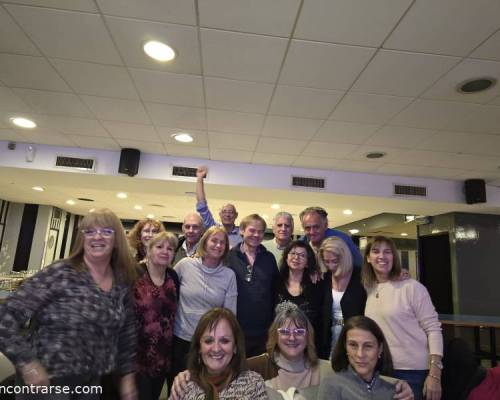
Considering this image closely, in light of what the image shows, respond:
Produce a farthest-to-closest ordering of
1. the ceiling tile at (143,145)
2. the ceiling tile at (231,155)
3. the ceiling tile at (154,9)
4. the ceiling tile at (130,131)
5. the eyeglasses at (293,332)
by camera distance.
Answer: the ceiling tile at (231,155) < the ceiling tile at (143,145) < the ceiling tile at (130,131) < the ceiling tile at (154,9) < the eyeglasses at (293,332)

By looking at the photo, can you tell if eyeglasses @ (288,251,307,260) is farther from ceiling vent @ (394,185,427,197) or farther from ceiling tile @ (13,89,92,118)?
ceiling vent @ (394,185,427,197)

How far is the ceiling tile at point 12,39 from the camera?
230 cm

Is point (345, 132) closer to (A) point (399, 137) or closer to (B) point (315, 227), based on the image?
(A) point (399, 137)

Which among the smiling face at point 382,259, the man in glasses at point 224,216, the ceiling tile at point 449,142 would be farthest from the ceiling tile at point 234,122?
the ceiling tile at point 449,142

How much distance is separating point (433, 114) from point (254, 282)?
8.20 feet

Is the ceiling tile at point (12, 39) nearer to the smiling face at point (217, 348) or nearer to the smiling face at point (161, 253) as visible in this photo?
the smiling face at point (161, 253)

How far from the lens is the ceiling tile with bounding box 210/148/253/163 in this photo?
15.4 feet

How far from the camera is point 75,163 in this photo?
4.92 metres

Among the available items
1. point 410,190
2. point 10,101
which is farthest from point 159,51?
point 410,190

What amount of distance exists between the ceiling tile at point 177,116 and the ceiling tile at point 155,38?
2.36 ft

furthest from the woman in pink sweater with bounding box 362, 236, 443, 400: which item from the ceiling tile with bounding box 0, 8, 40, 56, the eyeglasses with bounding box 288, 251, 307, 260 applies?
the ceiling tile with bounding box 0, 8, 40, 56

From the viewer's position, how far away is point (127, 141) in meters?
4.54

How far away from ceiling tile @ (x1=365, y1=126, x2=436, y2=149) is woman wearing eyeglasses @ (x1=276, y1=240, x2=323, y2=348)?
2088 millimetres

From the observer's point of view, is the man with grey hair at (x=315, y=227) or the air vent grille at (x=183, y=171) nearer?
the man with grey hair at (x=315, y=227)
